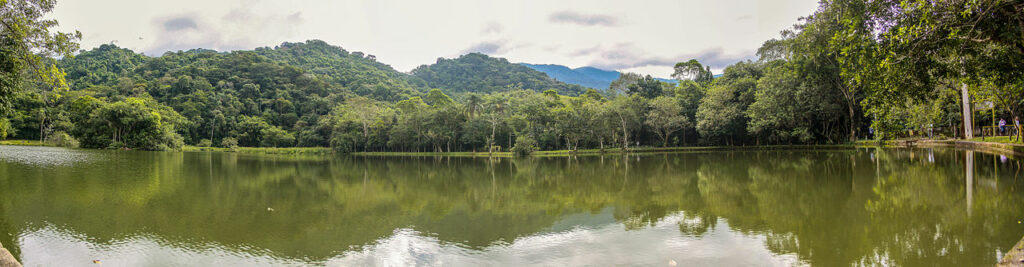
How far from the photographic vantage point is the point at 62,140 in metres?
46.4

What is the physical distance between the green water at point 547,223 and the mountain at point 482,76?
330 feet

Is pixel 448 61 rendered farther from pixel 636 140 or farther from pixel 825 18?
pixel 825 18

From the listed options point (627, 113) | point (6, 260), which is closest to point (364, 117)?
point (627, 113)

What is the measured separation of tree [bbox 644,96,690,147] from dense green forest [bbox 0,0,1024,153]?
0.14 m

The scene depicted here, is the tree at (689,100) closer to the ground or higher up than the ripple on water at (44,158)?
higher up

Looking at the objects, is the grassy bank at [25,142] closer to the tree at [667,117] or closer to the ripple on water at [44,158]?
the ripple on water at [44,158]

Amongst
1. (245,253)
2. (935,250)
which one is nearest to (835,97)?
(935,250)

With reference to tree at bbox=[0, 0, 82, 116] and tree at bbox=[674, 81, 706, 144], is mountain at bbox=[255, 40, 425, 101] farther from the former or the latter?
tree at bbox=[0, 0, 82, 116]

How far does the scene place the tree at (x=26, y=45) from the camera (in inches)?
420

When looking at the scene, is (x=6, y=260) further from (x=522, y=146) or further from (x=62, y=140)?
(x=62, y=140)

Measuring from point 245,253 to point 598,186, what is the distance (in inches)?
401

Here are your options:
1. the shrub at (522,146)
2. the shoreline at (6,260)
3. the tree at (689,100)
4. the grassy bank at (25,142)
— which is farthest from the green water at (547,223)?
the grassy bank at (25,142)

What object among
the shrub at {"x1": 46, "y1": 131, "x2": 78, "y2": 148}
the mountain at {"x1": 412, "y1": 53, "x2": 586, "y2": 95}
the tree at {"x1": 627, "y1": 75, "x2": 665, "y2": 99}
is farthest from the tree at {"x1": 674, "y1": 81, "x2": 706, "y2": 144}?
the mountain at {"x1": 412, "y1": 53, "x2": 586, "y2": 95}

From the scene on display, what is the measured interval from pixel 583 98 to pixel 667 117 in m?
11.5
